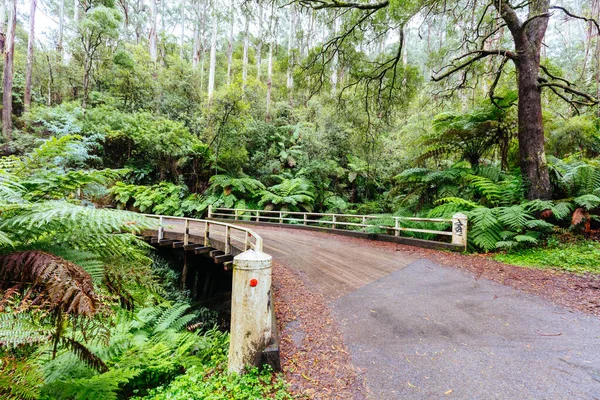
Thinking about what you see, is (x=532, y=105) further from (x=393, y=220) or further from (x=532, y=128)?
(x=393, y=220)

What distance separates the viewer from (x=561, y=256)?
555 centimetres

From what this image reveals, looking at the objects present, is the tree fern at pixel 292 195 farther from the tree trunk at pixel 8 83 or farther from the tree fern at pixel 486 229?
the tree trunk at pixel 8 83


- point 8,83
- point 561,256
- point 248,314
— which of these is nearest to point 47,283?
point 248,314

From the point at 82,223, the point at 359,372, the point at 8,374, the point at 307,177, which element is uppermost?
the point at 307,177

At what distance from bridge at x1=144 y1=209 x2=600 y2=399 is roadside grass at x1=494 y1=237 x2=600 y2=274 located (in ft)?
5.75

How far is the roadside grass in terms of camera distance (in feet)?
17.0

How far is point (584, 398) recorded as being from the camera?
6.77 ft

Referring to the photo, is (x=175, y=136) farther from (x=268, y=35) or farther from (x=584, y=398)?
(x=584, y=398)

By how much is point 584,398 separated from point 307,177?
1429 cm

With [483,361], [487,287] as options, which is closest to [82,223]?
[483,361]

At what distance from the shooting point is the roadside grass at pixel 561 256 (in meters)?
5.17

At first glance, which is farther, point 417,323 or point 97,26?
point 97,26

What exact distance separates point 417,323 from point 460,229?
4.58m

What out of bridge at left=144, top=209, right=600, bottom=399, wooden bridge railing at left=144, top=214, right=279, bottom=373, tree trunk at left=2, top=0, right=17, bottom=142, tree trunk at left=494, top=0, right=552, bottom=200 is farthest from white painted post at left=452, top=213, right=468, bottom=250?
tree trunk at left=2, top=0, right=17, bottom=142
